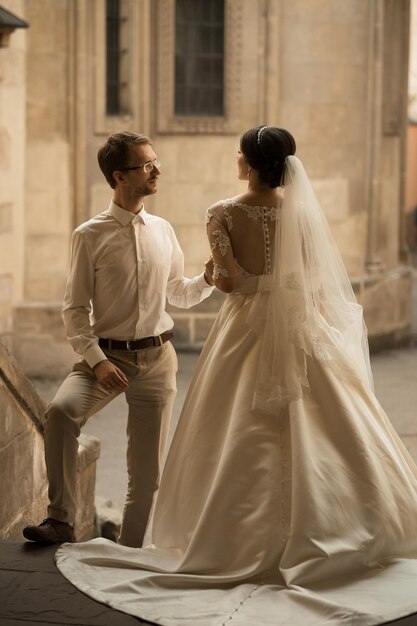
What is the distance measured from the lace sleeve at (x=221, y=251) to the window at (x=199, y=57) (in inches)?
292

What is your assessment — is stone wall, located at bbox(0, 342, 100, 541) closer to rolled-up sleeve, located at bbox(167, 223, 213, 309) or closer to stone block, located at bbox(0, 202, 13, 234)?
rolled-up sleeve, located at bbox(167, 223, 213, 309)

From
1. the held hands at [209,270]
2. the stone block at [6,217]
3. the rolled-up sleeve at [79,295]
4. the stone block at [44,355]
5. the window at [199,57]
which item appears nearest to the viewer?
the rolled-up sleeve at [79,295]

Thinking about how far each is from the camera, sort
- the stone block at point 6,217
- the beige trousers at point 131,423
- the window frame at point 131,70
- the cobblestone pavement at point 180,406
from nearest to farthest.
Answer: the beige trousers at point 131,423
the cobblestone pavement at point 180,406
the stone block at point 6,217
the window frame at point 131,70

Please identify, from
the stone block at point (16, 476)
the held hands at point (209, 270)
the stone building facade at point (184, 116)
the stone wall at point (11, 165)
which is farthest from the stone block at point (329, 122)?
the held hands at point (209, 270)

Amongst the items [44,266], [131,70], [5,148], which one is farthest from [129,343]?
[131,70]

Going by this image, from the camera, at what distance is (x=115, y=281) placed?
495 cm

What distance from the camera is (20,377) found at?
5.52m

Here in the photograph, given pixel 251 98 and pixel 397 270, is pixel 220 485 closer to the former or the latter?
pixel 251 98

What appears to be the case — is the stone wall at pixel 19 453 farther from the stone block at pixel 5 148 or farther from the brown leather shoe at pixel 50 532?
the stone block at pixel 5 148

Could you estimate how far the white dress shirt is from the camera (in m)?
4.91

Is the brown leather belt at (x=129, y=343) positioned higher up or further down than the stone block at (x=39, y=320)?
higher up

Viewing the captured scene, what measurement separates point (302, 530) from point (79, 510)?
2.29 m

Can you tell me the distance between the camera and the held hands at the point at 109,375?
4805 mm

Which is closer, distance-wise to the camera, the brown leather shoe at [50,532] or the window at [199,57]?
the brown leather shoe at [50,532]
